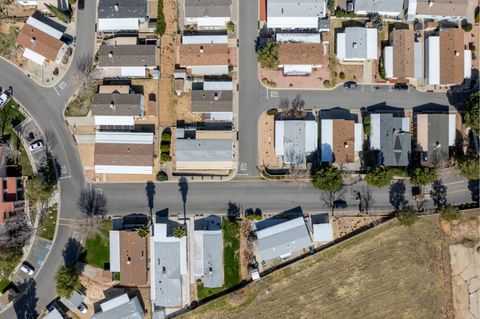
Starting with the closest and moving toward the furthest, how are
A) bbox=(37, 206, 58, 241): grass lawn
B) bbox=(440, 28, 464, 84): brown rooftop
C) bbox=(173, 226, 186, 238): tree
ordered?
bbox=(173, 226, 186, 238): tree
bbox=(440, 28, 464, 84): brown rooftop
bbox=(37, 206, 58, 241): grass lawn

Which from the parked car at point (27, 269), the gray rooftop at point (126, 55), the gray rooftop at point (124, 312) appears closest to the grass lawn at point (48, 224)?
the parked car at point (27, 269)

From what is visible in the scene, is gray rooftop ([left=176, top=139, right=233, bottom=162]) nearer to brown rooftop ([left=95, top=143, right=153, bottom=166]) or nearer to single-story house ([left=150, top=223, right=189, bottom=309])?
brown rooftop ([left=95, top=143, right=153, bottom=166])

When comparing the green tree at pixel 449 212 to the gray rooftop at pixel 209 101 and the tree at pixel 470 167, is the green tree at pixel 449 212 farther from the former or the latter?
the gray rooftop at pixel 209 101

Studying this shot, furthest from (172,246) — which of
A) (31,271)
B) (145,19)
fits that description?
(145,19)

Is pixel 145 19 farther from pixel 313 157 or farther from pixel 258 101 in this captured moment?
pixel 313 157

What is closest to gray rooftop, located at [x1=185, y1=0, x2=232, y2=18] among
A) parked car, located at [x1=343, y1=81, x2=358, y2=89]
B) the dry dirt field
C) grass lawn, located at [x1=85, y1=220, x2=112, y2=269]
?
parked car, located at [x1=343, y1=81, x2=358, y2=89]
